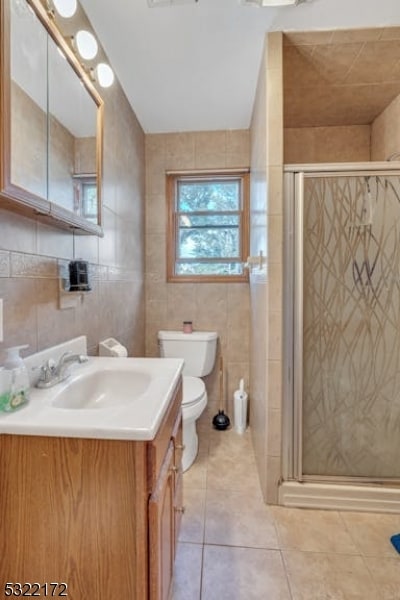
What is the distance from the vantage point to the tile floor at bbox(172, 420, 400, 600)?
111 centimetres

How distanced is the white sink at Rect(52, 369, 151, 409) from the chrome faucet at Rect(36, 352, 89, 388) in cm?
4

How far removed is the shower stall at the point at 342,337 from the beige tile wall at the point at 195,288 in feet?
2.88

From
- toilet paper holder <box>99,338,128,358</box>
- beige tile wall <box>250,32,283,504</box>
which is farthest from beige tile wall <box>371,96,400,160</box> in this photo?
toilet paper holder <box>99,338,128,358</box>

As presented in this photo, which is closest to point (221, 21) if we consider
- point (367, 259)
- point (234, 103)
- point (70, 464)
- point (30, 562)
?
point (234, 103)

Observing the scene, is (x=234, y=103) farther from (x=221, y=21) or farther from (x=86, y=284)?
(x=86, y=284)

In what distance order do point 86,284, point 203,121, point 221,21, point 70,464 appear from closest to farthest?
point 70,464 < point 86,284 < point 221,21 < point 203,121

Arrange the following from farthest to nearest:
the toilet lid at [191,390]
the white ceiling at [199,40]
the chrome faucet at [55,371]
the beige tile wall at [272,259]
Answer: the toilet lid at [191,390] → the beige tile wall at [272,259] → the white ceiling at [199,40] → the chrome faucet at [55,371]

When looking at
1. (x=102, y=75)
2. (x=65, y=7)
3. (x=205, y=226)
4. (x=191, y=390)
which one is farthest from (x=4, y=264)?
(x=205, y=226)

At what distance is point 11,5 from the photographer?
854 mm

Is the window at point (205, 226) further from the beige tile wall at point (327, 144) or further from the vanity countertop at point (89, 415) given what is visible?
the vanity countertop at point (89, 415)

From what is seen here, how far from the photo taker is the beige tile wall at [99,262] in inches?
36.6

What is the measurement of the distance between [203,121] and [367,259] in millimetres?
1633

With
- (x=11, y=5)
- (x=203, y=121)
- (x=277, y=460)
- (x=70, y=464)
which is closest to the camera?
(x=70, y=464)

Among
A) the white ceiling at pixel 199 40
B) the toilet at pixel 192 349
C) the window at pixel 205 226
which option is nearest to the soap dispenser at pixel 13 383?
the toilet at pixel 192 349
